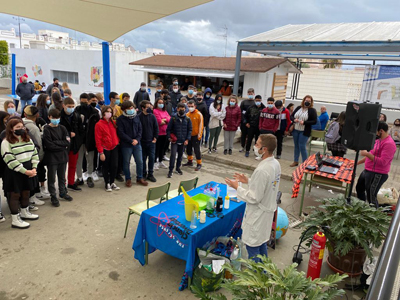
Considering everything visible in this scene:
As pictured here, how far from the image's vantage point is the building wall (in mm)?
20562

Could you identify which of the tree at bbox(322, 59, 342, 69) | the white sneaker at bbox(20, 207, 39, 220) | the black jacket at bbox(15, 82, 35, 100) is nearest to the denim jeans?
the white sneaker at bbox(20, 207, 39, 220)

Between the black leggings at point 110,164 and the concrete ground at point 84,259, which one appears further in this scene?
the black leggings at point 110,164

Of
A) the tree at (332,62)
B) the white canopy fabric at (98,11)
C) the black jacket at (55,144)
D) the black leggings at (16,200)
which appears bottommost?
the black leggings at (16,200)

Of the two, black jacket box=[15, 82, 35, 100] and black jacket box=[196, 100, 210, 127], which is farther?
black jacket box=[15, 82, 35, 100]

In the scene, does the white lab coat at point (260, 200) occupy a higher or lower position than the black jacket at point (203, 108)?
lower

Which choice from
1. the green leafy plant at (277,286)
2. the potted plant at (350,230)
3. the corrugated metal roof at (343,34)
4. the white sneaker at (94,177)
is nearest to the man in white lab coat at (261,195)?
the potted plant at (350,230)

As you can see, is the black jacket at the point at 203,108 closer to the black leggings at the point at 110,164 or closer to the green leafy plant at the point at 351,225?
the black leggings at the point at 110,164

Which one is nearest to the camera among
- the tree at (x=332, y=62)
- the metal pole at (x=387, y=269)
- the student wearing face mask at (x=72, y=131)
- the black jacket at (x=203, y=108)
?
the metal pole at (x=387, y=269)

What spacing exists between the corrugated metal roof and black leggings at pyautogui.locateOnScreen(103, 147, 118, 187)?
670cm

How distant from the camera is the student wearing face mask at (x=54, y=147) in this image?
534cm

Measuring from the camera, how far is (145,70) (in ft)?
48.5

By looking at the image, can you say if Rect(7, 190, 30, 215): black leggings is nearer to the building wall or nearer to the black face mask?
the black face mask

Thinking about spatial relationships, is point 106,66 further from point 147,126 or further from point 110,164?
point 110,164

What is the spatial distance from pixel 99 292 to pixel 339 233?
122 inches
